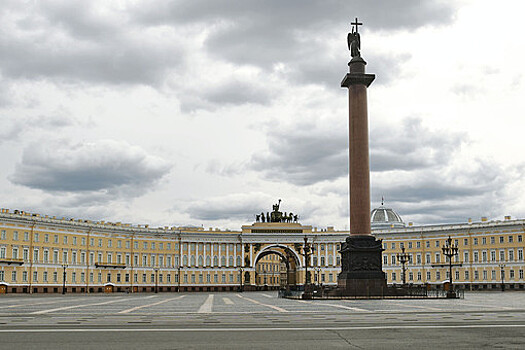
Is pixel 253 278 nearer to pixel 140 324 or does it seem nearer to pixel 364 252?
pixel 364 252

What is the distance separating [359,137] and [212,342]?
4275cm

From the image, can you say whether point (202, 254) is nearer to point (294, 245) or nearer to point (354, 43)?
point (294, 245)

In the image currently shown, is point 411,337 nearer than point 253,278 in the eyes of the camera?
Yes

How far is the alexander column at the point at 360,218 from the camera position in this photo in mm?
56375

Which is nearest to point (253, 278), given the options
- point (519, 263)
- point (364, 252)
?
point (519, 263)

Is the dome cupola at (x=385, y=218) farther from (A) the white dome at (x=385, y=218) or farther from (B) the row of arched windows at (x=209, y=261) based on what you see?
(B) the row of arched windows at (x=209, y=261)

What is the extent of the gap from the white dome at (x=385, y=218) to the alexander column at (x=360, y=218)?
3780 inches

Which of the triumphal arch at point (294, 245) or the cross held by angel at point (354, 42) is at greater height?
the cross held by angel at point (354, 42)

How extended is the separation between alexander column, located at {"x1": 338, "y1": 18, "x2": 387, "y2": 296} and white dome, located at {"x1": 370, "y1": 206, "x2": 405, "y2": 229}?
315 feet

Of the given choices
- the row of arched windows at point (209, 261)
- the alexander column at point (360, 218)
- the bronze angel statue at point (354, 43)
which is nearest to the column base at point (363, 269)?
the alexander column at point (360, 218)

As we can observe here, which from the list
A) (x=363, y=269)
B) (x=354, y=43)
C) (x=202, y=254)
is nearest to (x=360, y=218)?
(x=363, y=269)

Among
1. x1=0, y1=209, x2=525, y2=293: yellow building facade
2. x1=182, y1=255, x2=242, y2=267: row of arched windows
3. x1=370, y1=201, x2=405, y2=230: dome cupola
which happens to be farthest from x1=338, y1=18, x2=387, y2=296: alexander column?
x1=370, y1=201, x2=405, y2=230: dome cupola

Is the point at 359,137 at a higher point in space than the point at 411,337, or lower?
higher

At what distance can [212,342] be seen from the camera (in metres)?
17.6
